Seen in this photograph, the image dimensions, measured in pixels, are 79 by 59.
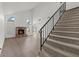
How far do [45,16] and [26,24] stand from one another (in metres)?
5.01

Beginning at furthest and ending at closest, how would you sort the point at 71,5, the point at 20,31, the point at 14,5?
the point at 20,31
the point at 14,5
the point at 71,5

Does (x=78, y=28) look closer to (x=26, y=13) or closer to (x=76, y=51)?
(x=76, y=51)

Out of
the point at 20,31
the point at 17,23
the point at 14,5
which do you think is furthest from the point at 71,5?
the point at 20,31

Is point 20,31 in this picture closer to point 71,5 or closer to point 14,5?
point 14,5

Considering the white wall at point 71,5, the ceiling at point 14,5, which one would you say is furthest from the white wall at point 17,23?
the white wall at point 71,5

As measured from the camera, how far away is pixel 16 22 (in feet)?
46.0

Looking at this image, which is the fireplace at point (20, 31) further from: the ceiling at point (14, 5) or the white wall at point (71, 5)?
the white wall at point (71, 5)

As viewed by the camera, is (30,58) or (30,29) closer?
(30,58)

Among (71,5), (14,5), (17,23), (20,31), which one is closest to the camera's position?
(71,5)

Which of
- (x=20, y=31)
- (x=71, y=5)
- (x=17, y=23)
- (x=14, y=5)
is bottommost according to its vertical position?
(x=20, y=31)

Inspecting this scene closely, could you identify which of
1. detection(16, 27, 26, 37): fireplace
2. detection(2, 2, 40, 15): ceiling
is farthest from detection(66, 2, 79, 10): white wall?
detection(16, 27, 26, 37): fireplace

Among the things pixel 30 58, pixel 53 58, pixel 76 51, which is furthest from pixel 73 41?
pixel 30 58

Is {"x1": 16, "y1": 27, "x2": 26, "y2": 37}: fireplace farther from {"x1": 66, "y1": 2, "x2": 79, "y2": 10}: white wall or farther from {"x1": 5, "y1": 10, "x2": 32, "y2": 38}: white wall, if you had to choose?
{"x1": 66, "y1": 2, "x2": 79, "y2": 10}: white wall

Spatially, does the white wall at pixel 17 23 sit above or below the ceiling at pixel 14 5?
below
